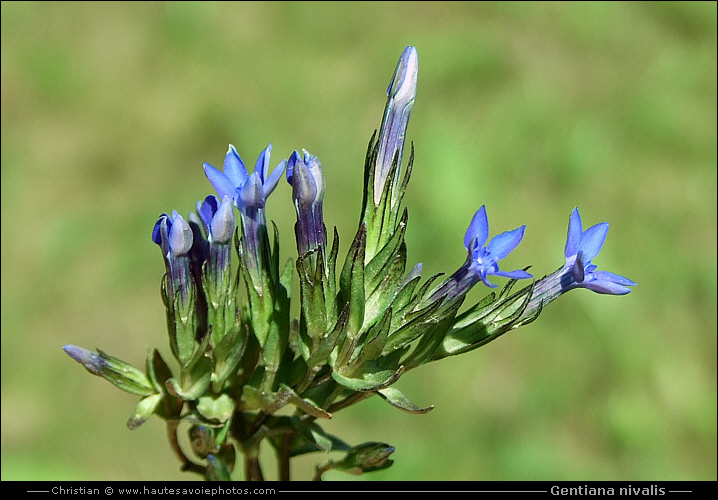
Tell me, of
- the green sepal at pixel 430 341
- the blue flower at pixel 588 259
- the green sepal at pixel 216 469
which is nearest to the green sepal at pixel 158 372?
the green sepal at pixel 216 469

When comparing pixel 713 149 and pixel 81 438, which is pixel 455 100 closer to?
pixel 713 149

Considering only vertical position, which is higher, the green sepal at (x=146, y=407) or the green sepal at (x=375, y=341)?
the green sepal at (x=375, y=341)

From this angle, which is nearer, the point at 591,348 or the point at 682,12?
the point at 591,348

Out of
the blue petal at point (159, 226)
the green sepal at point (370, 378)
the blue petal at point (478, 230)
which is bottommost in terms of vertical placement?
the green sepal at point (370, 378)

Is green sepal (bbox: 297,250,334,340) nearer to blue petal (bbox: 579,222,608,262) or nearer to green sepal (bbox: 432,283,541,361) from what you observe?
green sepal (bbox: 432,283,541,361)

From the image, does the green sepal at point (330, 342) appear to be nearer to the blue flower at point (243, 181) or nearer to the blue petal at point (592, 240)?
the blue flower at point (243, 181)

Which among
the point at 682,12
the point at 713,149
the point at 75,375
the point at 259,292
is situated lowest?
the point at 259,292
